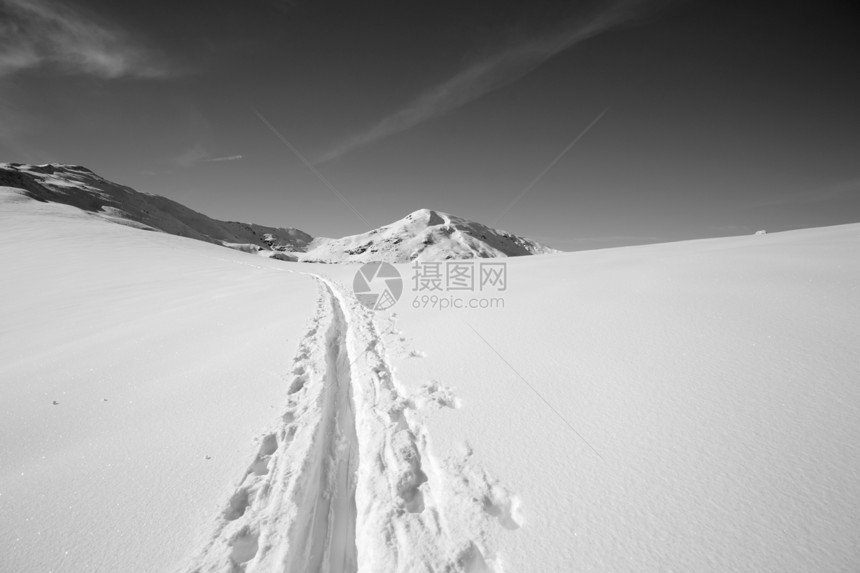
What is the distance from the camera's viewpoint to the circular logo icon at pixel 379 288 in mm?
11020

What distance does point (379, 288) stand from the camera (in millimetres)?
14117

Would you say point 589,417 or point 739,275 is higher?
point 739,275

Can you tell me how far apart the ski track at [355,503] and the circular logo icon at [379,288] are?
651 centimetres

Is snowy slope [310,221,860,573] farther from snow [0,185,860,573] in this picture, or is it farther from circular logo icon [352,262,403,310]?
circular logo icon [352,262,403,310]

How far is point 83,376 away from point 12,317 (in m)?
7.20

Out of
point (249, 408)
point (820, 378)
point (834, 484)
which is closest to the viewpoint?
point (834, 484)

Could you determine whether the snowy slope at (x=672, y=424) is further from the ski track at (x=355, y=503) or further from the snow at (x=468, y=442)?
the ski track at (x=355, y=503)

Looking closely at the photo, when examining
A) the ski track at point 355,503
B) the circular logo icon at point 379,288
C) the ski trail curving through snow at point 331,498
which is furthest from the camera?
the circular logo icon at point 379,288

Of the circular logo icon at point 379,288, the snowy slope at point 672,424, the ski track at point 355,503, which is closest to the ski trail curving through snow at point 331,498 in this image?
the ski track at point 355,503

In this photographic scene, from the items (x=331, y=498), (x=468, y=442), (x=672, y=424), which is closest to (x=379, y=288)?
(x=468, y=442)

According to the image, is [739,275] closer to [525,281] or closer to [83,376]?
[525,281]

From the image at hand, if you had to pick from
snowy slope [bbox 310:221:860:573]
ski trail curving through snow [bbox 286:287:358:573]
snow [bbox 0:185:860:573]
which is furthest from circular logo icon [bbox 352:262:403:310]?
ski trail curving through snow [bbox 286:287:358:573]

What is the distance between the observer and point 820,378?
329 centimetres

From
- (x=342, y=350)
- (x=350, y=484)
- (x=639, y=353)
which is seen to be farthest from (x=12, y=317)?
(x=639, y=353)
